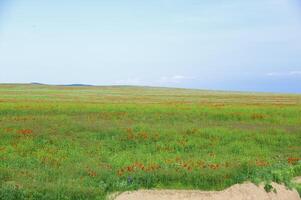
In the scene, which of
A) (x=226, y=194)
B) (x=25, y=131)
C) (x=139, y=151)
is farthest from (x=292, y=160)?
(x=25, y=131)

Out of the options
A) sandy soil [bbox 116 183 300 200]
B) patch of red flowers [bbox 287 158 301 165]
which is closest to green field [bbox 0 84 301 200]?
patch of red flowers [bbox 287 158 301 165]

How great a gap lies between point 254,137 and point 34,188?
1393 centimetres

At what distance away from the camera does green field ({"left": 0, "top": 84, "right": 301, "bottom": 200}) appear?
14938 millimetres

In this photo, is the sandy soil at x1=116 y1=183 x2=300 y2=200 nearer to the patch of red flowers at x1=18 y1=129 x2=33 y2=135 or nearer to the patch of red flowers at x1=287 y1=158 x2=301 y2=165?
the patch of red flowers at x1=287 y1=158 x2=301 y2=165

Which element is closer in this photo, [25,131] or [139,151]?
[139,151]

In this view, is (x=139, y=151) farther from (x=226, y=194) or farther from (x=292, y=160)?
(x=226, y=194)

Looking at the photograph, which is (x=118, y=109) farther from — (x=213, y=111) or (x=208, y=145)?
(x=208, y=145)

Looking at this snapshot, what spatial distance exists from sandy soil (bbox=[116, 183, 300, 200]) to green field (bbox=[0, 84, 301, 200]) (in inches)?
18.4

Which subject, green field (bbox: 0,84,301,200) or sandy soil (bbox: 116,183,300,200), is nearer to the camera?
sandy soil (bbox: 116,183,300,200)

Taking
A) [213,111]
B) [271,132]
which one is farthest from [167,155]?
[213,111]

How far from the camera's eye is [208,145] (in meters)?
22.5

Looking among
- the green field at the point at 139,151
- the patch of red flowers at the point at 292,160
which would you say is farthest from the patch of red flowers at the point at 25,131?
the patch of red flowers at the point at 292,160

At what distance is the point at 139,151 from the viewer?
20.8 metres

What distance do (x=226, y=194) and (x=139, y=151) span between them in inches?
290
